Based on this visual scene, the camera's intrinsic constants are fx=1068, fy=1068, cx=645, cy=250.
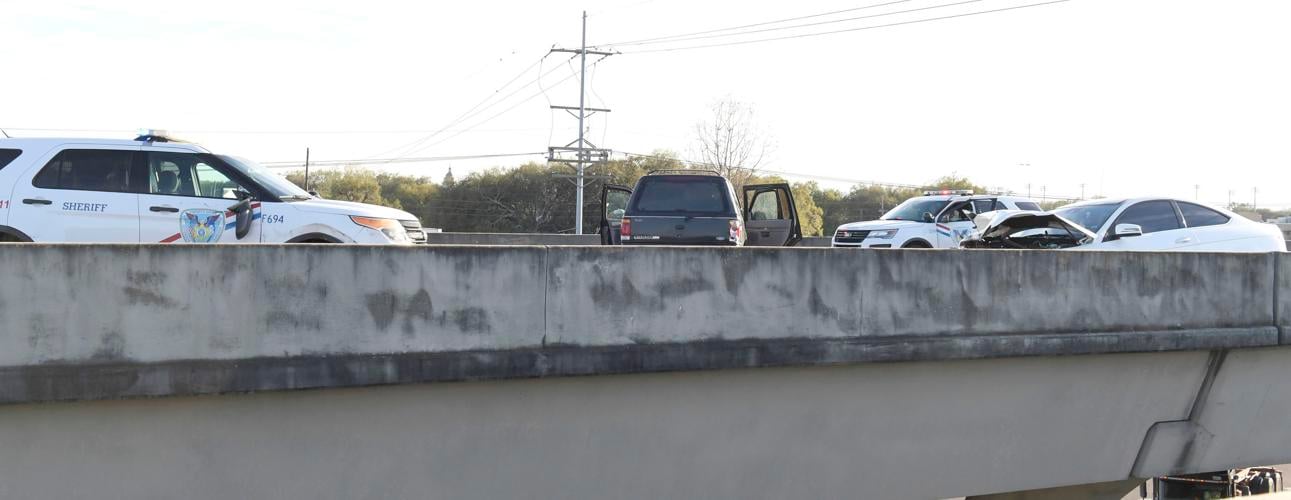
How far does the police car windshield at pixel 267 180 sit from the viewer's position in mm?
9820

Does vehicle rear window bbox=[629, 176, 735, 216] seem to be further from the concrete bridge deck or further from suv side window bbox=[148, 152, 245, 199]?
the concrete bridge deck

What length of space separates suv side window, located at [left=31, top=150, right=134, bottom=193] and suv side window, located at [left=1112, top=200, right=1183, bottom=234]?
1093 centimetres

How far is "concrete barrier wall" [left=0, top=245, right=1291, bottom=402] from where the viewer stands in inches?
216

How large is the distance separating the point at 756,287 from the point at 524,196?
223 feet

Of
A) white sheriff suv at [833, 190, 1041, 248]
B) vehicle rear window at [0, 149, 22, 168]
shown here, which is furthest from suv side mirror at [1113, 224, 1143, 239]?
vehicle rear window at [0, 149, 22, 168]

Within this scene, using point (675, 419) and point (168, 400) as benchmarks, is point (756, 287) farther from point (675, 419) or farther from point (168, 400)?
point (168, 400)

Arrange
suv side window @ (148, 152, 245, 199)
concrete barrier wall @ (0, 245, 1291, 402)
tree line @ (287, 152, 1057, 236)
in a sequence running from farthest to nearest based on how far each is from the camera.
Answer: tree line @ (287, 152, 1057, 236)
suv side window @ (148, 152, 245, 199)
concrete barrier wall @ (0, 245, 1291, 402)

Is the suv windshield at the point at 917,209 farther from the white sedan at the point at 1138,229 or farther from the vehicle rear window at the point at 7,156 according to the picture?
the vehicle rear window at the point at 7,156

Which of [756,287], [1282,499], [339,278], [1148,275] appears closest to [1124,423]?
[1148,275]

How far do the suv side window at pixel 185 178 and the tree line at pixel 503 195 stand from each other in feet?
189

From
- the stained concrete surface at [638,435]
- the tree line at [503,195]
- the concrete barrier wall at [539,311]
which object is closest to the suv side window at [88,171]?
the concrete barrier wall at [539,311]

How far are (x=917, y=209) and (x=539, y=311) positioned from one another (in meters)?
12.4

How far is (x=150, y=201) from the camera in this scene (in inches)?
375

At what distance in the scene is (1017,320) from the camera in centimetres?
771
